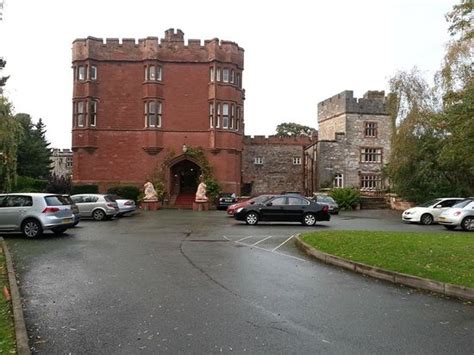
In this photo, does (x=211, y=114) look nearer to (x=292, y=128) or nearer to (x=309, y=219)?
(x=309, y=219)

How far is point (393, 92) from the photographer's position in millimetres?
36406

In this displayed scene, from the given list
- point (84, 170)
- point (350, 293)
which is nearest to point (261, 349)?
point (350, 293)

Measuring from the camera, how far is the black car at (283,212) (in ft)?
72.1

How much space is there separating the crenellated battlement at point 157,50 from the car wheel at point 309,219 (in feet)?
74.0

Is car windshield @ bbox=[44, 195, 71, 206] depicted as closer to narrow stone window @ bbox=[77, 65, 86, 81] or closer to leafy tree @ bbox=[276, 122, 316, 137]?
narrow stone window @ bbox=[77, 65, 86, 81]

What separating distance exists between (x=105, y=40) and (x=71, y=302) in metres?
37.7

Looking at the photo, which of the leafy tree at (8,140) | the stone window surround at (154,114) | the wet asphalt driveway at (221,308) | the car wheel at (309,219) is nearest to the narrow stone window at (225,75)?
the stone window surround at (154,114)

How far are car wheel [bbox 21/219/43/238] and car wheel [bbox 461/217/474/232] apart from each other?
686 inches

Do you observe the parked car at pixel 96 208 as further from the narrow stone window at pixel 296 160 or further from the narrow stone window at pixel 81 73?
the narrow stone window at pixel 296 160

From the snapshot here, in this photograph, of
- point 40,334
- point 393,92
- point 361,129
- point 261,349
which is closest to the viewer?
point 261,349

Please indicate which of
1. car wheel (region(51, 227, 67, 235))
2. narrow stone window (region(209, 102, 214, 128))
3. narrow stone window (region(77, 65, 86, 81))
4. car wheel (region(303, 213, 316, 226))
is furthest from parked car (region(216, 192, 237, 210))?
car wheel (region(51, 227, 67, 235))

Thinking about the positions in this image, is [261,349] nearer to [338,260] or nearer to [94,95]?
[338,260]

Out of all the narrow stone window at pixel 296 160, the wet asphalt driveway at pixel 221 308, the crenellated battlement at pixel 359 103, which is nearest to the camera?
the wet asphalt driveway at pixel 221 308

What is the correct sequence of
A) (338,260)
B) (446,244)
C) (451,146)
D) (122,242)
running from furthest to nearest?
(451,146) → (122,242) → (446,244) → (338,260)
